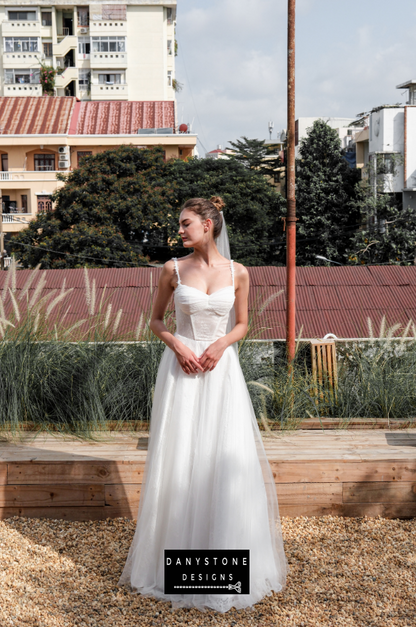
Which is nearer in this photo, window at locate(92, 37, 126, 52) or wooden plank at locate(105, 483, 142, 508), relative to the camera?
wooden plank at locate(105, 483, 142, 508)

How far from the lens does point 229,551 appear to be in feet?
8.20

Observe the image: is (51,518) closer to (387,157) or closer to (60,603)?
(60,603)

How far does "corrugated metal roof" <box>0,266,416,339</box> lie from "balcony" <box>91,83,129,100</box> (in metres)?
42.2

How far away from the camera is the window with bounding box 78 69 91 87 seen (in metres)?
48.4

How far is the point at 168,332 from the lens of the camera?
2648 millimetres

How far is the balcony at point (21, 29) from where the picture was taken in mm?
47500

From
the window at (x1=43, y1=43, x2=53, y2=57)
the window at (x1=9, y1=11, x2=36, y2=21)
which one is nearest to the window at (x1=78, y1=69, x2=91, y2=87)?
the window at (x1=43, y1=43, x2=53, y2=57)

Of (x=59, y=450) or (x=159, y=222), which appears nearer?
(x=59, y=450)

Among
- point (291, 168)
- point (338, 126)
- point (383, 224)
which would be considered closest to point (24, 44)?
point (338, 126)

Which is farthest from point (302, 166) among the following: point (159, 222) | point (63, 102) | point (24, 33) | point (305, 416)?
point (305, 416)

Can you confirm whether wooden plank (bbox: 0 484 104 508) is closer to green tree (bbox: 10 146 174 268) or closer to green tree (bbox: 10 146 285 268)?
green tree (bbox: 10 146 285 268)

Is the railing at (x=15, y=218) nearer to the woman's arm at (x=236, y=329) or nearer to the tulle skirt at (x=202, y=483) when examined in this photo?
the woman's arm at (x=236, y=329)

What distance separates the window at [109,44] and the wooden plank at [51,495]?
48.9m

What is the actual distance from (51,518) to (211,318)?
4.77ft
